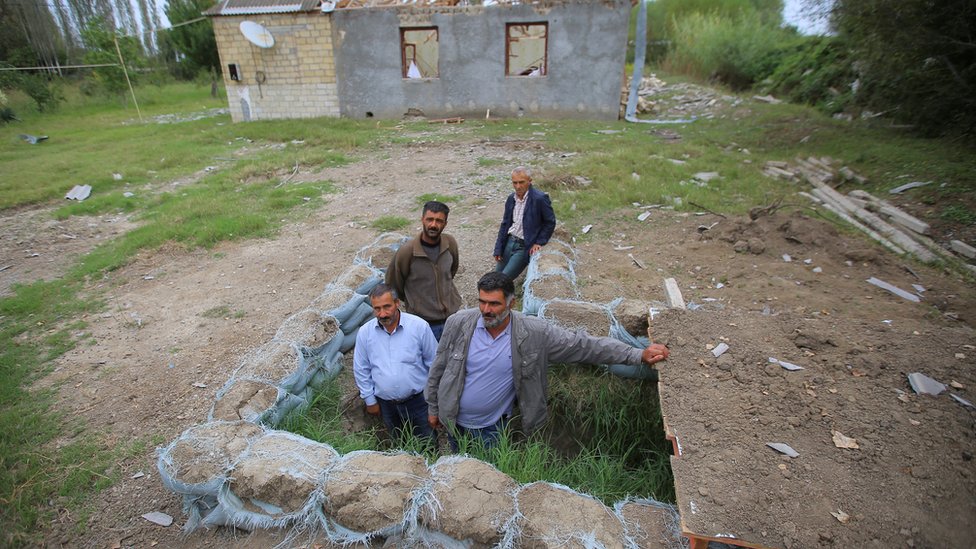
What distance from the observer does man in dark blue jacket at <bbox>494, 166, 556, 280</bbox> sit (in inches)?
193

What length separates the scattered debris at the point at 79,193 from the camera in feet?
28.9

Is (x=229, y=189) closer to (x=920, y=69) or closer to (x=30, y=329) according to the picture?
(x=30, y=329)

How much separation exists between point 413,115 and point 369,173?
6.57 meters

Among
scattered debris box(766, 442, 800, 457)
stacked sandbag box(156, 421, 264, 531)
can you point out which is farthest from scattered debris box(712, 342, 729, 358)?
stacked sandbag box(156, 421, 264, 531)

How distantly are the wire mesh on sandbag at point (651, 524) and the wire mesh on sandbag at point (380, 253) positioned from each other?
3.48m

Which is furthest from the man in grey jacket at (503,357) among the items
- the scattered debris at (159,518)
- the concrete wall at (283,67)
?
the concrete wall at (283,67)

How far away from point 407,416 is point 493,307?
4.02ft

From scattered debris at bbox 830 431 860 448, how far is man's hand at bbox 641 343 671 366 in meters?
0.90

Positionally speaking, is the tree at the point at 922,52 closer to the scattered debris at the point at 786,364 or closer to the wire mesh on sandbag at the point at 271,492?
the scattered debris at the point at 786,364

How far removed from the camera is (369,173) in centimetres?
977

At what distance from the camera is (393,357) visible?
11.1 feet

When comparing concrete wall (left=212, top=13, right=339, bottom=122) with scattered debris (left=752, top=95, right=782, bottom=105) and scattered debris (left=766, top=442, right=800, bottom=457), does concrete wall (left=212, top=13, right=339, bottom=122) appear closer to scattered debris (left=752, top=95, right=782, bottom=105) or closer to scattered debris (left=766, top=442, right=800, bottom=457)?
scattered debris (left=752, top=95, right=782, bottom=105)

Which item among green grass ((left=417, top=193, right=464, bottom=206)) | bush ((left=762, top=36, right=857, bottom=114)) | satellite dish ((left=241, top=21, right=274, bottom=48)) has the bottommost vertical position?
green grass ((left=417, top=193, right=464, bottom=206))

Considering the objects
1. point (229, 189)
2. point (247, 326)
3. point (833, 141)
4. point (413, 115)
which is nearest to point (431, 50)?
point (413, 115)
